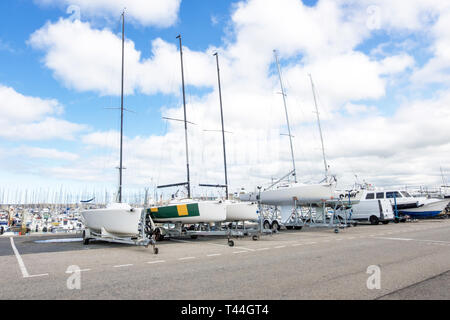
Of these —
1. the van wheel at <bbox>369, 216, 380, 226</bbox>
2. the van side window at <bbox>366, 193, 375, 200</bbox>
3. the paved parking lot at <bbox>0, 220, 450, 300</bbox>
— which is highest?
the van side window at <bbox>366, 193, 375, 200</bbox>

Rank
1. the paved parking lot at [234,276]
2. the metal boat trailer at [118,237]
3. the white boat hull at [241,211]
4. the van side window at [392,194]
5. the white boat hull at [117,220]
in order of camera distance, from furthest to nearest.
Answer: the van side window at [392,194]
the white boat hull at [241,211]
the white boat hull at [117,220]
the metal boat trailer at [118,237]
the paved parking lot at [234,276]

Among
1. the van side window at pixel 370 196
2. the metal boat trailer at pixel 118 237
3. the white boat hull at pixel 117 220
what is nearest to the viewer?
the metal boat trailer at pixel 118 237

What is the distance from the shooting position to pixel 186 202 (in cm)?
1352

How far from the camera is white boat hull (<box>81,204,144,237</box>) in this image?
11.3 m

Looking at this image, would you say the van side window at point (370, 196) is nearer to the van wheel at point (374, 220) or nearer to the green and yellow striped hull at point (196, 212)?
the van wheel at point (374, 220)

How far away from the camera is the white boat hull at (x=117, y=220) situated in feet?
37.1

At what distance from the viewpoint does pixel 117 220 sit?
465 inches

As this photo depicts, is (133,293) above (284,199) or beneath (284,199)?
beneath

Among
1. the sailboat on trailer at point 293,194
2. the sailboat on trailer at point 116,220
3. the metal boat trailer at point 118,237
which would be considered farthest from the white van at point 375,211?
the sailboat on trailer at point 116,220

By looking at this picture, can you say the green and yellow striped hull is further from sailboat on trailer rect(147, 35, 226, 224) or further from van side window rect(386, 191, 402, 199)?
van side window rect(386, 191, 402, 199)

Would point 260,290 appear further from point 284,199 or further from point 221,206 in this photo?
point 284,199

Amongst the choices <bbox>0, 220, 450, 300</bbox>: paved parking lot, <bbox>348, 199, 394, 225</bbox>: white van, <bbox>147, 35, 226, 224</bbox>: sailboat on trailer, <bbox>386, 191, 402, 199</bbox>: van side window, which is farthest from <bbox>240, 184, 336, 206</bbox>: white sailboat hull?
<bbox>0, 220, 450, 300</bbox>: paved parking lot
